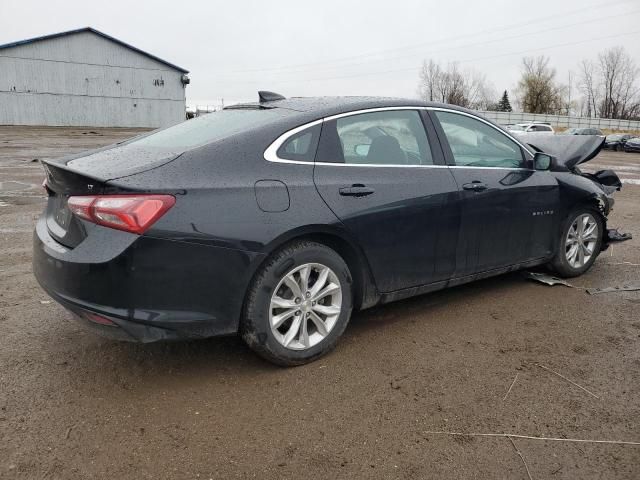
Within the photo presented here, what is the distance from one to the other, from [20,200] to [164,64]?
40.1 metres

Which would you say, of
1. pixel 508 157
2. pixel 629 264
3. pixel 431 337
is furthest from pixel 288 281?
pixel 629 264

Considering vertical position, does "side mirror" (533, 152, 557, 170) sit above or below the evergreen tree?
below

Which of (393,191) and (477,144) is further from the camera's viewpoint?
(477,144)

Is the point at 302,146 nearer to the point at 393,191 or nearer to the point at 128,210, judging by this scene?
the point at 393,191

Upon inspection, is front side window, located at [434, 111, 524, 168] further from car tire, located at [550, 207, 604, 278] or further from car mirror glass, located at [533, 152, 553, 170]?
car tire, located at [550, 207, 604, 278]

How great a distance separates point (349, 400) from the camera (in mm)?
2916

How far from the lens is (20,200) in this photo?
873 cm

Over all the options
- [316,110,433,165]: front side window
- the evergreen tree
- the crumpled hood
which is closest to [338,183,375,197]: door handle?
[316,110,433,165]: front side window

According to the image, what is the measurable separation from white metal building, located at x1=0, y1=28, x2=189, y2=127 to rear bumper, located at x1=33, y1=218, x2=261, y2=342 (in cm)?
4251

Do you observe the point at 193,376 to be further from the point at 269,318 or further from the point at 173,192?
the point at 173,192

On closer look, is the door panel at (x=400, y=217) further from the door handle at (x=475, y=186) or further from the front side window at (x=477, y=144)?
the front side window at (x=477, y=144)

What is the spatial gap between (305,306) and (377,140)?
1256 mm

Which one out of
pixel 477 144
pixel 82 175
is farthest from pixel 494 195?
pixel 82 175

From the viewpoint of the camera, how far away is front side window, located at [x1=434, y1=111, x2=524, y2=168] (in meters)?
4.07
